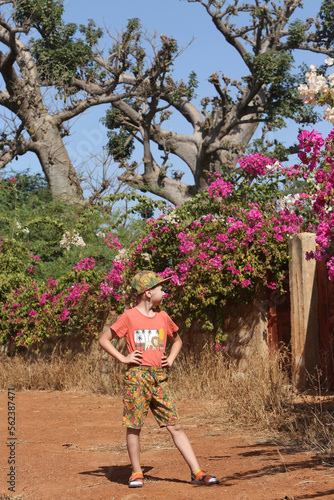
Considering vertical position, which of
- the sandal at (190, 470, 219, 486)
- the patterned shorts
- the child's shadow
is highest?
the patterned shorts

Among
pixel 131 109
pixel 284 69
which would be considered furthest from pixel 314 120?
pixel 131 109

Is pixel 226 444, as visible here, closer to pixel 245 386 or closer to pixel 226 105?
pixel 245 386

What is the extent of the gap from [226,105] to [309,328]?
13.0m

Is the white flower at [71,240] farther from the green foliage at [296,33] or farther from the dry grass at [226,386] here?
the green foliage at [296,33]

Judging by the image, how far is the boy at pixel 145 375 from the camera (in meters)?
4.77

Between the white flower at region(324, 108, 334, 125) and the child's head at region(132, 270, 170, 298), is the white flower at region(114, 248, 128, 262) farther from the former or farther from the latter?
the white flower at region(324, 108, 334, 125)

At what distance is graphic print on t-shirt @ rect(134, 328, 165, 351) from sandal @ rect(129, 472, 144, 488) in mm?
888

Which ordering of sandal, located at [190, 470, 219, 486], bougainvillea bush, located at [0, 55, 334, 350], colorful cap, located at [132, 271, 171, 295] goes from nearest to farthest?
sandal, located at [190, 470, 219, 486] → colorful cap, located at [132, 271, 171, 295] → bougainvillea bush, located at [0, 55, 334, 350]

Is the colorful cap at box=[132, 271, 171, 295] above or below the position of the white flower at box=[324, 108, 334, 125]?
below

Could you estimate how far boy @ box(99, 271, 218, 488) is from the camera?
477 cm

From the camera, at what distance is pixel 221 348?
9.58 meters

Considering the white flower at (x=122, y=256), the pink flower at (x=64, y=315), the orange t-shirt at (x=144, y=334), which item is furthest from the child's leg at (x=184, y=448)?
the pink flower at (x=64, y=315)

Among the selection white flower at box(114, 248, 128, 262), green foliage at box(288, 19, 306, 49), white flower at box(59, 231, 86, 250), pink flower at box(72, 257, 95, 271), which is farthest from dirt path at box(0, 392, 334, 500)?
green foliage at box(288, 19, 306, 49)

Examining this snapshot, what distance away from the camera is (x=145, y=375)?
191 inches
